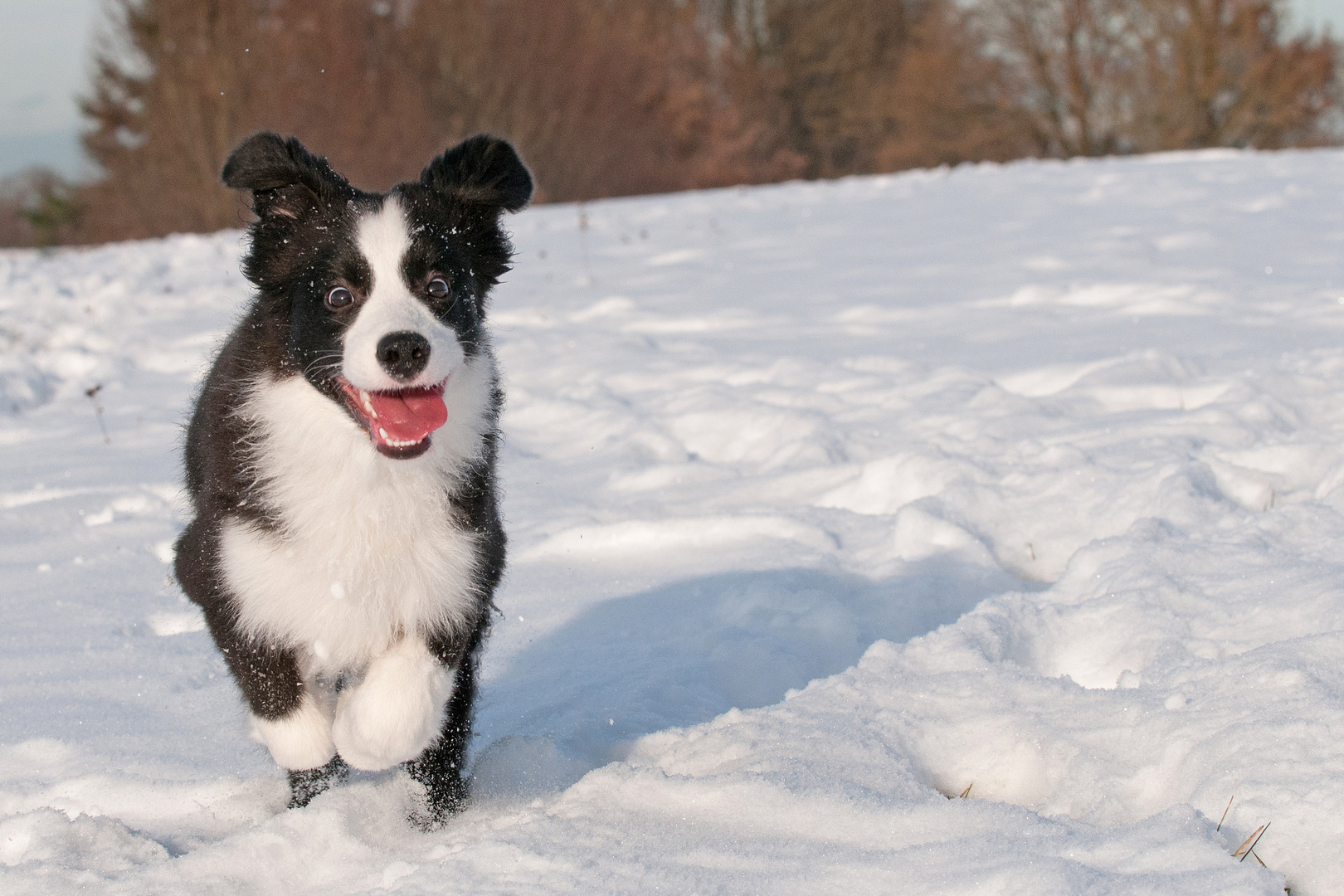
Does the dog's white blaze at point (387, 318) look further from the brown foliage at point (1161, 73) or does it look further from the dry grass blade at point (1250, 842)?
the brown foliage at point (1161, 73)

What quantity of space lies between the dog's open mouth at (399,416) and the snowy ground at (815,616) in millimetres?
808

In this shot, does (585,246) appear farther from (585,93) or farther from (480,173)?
(585,93)

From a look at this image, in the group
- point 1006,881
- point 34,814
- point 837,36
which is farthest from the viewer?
point 837,36

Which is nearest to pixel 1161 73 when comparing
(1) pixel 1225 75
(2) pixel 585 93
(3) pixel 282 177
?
(1) pixel 1225 75

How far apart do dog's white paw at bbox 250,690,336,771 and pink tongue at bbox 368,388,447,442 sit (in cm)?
68

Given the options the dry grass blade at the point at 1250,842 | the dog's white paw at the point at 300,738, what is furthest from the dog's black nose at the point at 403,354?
the dry grass blade at the point at 1250,842

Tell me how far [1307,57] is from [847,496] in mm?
27911

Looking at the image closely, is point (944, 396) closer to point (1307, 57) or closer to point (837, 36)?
point (1307, 57)

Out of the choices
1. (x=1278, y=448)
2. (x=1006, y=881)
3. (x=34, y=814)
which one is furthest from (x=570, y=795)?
(x=1278, y=448)

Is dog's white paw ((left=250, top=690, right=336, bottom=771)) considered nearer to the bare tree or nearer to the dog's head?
the dog's head

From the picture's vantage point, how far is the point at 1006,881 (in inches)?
76.8

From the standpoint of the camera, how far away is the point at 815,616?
141 inches

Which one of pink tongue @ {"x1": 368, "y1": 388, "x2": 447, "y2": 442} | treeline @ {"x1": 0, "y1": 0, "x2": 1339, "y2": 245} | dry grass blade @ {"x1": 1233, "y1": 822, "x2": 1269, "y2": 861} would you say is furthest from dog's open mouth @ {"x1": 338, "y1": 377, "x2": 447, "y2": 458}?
treeline @ {"x1": 0, "y1": 0, "x2": 1339, "y2": 245}

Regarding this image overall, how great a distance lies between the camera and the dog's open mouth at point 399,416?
244 centimetres
